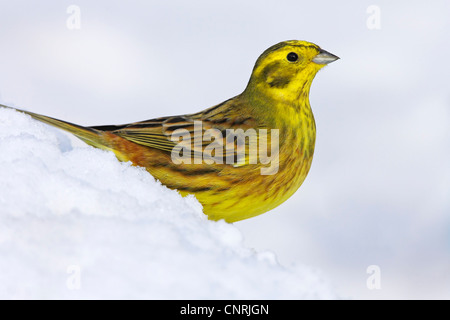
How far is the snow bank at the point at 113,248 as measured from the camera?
200cm

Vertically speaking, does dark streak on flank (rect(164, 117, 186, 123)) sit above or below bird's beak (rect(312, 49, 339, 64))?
below

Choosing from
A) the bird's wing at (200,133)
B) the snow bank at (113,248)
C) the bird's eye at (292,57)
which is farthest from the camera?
the bird's eye at (292,57)

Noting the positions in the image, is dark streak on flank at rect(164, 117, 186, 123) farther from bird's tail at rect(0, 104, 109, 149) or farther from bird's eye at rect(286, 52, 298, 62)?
bird's eye at rect(286, 52, 298, 62)

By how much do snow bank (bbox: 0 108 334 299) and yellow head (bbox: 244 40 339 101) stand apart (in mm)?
1310

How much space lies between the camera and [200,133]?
3.52m

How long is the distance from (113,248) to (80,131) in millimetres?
1445

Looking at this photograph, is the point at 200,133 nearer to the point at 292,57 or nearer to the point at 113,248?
the point at 292,57

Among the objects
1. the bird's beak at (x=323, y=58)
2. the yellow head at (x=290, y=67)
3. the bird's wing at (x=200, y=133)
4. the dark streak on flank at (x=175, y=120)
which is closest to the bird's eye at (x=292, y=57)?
the yellow head at (x=290, y=67)

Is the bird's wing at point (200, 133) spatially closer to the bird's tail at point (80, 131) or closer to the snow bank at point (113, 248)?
the bird's tail at point (80, 131)

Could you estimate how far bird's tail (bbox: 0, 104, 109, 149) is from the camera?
3248mm

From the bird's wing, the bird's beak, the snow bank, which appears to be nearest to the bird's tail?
the bird's wing

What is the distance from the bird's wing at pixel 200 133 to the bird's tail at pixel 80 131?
0.38 feet

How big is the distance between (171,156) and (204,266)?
1.38m
